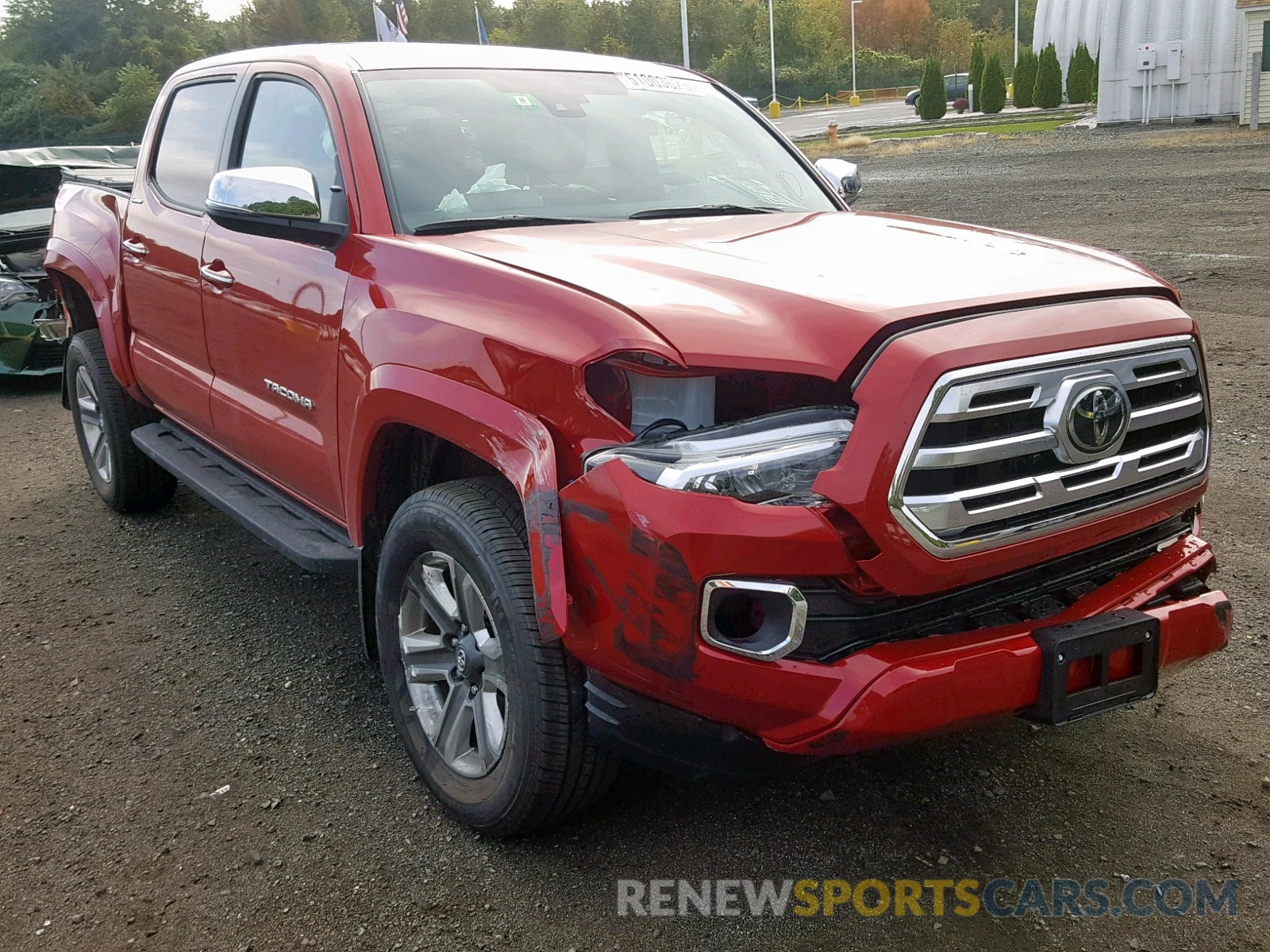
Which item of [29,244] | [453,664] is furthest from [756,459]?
[29,244]

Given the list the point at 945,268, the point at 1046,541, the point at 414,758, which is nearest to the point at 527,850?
the point at 414,758

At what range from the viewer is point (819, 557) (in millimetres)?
2166

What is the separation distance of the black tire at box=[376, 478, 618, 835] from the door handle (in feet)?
4.28

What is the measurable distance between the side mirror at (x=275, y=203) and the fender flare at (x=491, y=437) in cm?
53

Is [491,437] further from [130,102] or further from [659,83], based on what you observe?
[130,102]

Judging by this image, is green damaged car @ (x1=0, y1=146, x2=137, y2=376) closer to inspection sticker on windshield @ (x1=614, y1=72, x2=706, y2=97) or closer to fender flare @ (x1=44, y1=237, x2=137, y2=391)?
fender flare @ (x1=44, y1=237, x2=137, y2=391)

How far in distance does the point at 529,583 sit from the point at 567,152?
64.1 inches

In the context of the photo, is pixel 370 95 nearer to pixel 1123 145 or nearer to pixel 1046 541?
pixel 1046 541

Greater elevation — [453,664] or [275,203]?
[275,203]

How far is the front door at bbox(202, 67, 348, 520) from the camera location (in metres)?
3.25

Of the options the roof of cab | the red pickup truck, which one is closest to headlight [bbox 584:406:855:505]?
the red pickup truck

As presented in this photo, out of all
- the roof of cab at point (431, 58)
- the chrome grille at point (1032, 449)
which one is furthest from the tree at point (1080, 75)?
the chrome grille at point (1032, 449)

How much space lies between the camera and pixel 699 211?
3602 millimetres

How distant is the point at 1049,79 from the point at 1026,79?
4.19 ft
